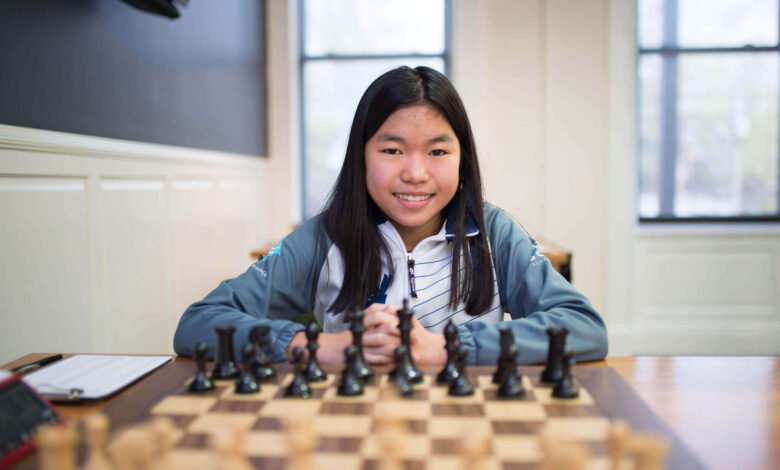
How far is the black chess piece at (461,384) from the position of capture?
95 centimetres

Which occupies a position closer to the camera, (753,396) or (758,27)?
(753,396)

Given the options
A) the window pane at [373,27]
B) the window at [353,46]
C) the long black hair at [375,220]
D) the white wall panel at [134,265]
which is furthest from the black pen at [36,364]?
the window pane at [373,27]

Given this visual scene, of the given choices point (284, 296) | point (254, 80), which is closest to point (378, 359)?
point (284, 296)

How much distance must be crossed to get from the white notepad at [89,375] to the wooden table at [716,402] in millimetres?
24

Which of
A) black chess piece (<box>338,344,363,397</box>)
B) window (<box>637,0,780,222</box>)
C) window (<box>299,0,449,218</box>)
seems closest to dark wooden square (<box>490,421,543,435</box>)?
black chess piece (<box>338,344,363,397</box>)

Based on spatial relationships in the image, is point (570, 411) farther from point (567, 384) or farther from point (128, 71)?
point (128, 71)

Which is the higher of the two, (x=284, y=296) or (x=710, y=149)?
(x=710, y=149)

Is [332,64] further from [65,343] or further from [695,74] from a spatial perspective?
[65,343]

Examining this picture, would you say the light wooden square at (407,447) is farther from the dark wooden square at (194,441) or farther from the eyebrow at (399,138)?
the eyebrow at (399,138)

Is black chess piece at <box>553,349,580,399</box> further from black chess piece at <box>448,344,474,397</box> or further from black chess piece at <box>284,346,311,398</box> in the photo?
black chess piece at <box>284,346,311,398</box>

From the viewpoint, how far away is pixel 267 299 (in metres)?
1.52

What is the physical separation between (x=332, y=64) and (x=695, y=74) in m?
2.53

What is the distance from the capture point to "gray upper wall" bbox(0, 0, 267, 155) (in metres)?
1.69

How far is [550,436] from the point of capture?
645 mm
